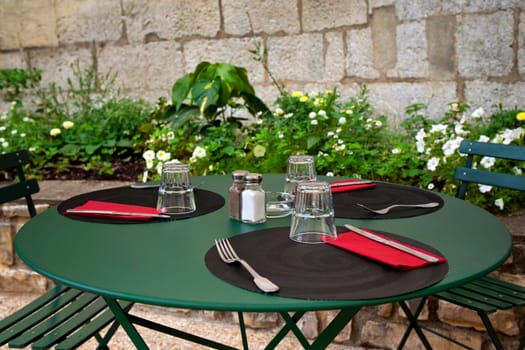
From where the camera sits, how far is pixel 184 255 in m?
1.36

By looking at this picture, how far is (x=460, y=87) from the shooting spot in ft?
12.5

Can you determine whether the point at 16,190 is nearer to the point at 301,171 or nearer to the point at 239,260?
the point at 301,171

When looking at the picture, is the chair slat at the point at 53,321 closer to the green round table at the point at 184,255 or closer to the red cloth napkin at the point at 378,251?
the green round table at the point at 184,255

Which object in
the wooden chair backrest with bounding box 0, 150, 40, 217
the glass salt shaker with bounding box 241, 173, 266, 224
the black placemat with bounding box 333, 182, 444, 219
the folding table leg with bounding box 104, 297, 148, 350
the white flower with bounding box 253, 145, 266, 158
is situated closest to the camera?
the folding table leg with bounding box 104, 297, 148, 350

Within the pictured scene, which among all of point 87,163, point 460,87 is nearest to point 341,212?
point 460,87

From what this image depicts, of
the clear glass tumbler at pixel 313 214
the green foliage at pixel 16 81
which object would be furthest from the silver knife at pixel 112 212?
the green foliage at pixel 16 81

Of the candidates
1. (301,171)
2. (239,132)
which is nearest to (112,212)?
(301,171)

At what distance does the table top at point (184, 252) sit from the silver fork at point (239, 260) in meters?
0.02

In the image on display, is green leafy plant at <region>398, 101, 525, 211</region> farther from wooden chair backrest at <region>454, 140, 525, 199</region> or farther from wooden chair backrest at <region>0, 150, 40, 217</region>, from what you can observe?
wooden chair backrest at <region>0, 150, 40, 217</region>

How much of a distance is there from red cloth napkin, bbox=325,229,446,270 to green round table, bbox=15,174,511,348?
76 mm

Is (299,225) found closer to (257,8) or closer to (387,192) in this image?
(387,192)

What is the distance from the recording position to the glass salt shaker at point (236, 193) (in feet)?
5.24

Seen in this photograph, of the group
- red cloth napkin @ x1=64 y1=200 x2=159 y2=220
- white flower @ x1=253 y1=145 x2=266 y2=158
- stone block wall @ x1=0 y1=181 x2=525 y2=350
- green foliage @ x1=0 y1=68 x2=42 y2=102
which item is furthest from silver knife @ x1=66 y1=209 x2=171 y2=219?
green foliage @ x1=0 y1=68 x2=42 y2=102

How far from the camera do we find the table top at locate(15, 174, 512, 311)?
1.12 m
